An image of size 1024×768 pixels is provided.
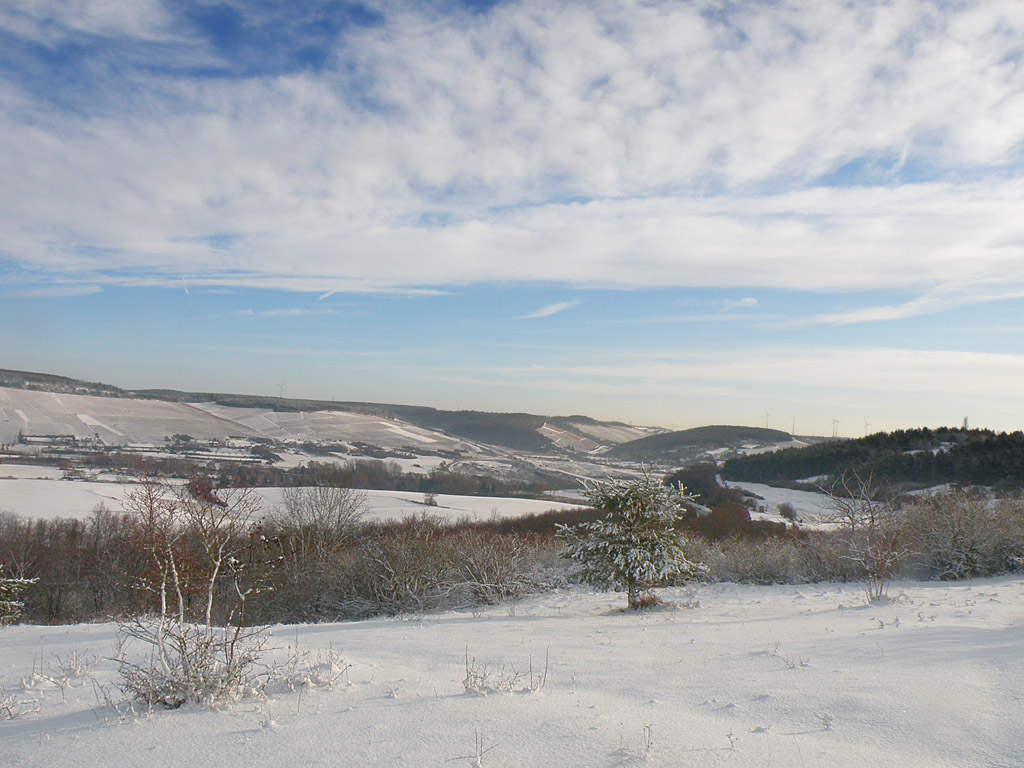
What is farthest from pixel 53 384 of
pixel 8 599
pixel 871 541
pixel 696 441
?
pixel 871 541

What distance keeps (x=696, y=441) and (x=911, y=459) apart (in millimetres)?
35507

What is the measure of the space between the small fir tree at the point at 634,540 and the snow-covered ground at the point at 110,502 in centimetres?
3727

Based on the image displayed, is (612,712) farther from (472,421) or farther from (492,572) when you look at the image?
(472,421)

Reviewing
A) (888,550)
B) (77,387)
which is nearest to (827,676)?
(888,550)

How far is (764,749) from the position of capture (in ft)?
14.9

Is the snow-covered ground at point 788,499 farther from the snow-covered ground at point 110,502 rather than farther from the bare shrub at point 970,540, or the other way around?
the bare shrub at point 970,540

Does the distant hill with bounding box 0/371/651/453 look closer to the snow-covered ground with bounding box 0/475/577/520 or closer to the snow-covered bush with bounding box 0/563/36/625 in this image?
the snow-covered ground with bounding box 0/475/577/520

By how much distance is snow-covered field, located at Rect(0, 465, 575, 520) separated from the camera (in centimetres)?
5359

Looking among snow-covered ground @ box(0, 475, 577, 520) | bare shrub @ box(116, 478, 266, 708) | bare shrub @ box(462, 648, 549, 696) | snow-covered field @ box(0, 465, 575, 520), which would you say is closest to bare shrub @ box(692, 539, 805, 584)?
bare shrub @ box(462, 648, 549, 696)

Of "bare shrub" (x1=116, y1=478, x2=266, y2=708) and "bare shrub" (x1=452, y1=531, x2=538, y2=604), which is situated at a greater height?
"bare shrub" (x1=116, y1=478, x2=266, y2=708)

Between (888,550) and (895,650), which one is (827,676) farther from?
(888,550)

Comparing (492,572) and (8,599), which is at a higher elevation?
(492,572)

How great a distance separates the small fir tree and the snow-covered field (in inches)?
1495

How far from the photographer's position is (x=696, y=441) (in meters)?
102
